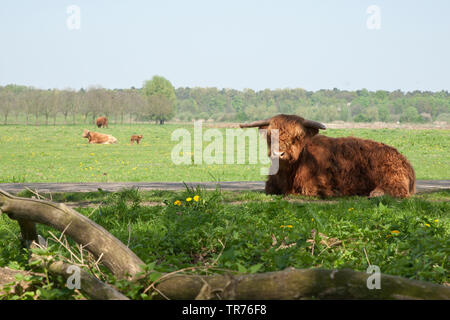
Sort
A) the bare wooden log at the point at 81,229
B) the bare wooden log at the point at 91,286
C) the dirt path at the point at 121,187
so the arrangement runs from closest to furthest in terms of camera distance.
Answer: the bare wooden log at the point at 91,286 → the bare wooden log at the point at 81,229 → the dirt path at the point at 121,187

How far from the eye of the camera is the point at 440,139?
110 ft

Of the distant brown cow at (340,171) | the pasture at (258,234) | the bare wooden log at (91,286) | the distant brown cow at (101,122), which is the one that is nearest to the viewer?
the bare wooden log at (91,286)

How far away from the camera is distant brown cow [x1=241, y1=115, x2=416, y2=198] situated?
28.7ft

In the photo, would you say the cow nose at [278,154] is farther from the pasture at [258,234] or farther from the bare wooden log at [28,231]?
the bare wooden log at [28,231]

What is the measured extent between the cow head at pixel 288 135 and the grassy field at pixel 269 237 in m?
1.11

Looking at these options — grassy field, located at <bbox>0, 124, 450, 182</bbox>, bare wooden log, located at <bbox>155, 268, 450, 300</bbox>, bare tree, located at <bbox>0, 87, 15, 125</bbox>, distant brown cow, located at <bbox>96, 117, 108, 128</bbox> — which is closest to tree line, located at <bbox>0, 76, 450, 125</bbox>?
bare tree, located at <bbox>0, 87, 15, 125</bbox>

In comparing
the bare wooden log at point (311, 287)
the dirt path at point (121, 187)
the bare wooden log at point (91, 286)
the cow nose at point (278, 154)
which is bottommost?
the dirt path at point (121, 187)

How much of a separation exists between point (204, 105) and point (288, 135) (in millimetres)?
137618

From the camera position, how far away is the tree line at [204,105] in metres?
71.8

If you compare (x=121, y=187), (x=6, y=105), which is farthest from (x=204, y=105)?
(x=121, y=187)

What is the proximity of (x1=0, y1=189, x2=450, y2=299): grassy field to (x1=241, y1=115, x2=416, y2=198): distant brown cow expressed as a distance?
1163 mm

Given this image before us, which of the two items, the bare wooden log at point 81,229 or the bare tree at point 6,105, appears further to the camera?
the bare tree at point 6,105

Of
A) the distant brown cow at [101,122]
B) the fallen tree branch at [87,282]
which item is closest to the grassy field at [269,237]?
the fallen tree branch at [87,282]
